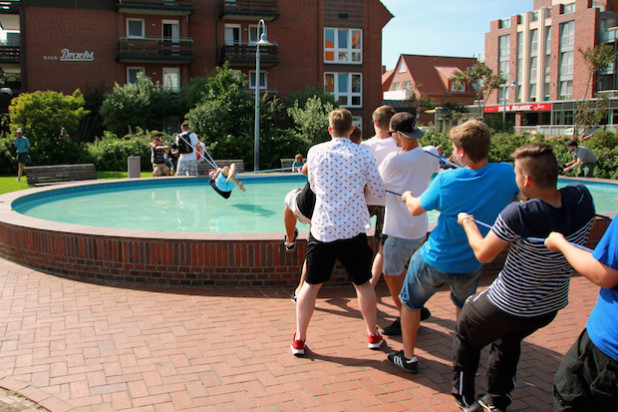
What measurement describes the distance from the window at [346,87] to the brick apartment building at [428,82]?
27.4m

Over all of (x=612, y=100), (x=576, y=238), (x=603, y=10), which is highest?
(x=603, y=10)

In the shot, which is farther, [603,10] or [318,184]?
[603,10]

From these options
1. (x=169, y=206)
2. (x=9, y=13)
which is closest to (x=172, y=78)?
(x=9, y=13)

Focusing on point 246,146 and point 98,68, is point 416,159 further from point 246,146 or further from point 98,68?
point 98,68

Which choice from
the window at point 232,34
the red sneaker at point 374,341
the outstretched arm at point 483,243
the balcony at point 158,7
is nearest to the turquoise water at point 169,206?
the red sneaker at point 374,341

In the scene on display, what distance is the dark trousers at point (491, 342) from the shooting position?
10.2ft

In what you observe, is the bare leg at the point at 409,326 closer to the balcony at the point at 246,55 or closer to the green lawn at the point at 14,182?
the green lawn at the point at 14,182

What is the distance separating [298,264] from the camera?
20.1 ft

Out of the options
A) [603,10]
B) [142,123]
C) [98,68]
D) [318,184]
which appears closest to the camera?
[318,184]

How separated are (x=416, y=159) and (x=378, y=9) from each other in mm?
35600

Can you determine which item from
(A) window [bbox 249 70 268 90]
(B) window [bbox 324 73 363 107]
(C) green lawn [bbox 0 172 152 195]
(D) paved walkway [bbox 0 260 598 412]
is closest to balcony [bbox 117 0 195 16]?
(A) window [bbox 249 70 268 90]

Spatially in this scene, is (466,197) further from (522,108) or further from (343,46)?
(522,108)

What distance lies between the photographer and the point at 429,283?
3.71 meters

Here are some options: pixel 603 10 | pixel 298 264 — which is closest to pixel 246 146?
pixel 298 264
